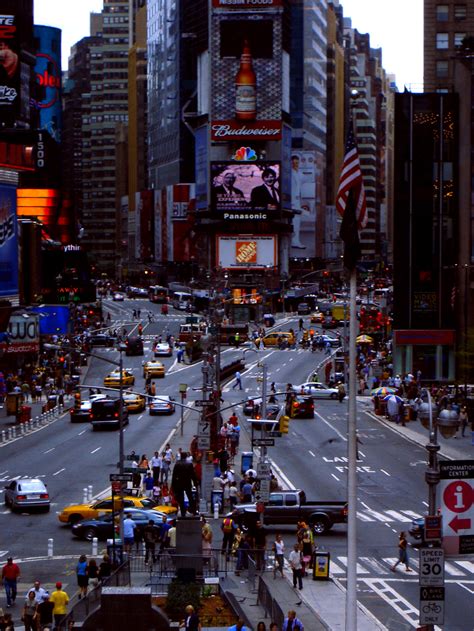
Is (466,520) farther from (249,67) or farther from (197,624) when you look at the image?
(249,67)

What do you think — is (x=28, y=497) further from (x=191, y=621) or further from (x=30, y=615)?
(x=191, y=621)

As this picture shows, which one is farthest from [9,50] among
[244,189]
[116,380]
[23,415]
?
[244,189]

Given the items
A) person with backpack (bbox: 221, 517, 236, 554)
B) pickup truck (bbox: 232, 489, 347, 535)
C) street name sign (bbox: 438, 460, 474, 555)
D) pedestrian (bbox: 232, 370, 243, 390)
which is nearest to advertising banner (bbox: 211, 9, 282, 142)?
pedestrian (bbox: 232, 370, 243, 390)

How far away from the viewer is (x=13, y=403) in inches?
3270

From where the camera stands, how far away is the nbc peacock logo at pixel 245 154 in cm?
18038

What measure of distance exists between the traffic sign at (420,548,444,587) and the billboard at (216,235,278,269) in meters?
153

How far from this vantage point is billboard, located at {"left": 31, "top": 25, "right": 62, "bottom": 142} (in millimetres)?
154125

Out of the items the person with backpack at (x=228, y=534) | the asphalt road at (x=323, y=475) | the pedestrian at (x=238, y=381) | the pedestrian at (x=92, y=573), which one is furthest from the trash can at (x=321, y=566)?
the pedestrian at (x=238, y=381)

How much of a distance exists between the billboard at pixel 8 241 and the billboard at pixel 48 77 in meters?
66.8

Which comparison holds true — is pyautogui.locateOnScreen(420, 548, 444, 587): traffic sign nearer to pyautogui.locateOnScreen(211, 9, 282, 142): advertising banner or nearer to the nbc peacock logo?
the nbc peacock logo

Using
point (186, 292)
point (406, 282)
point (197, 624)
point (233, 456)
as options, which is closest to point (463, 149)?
point (406, 282)

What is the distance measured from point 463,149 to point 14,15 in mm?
30809

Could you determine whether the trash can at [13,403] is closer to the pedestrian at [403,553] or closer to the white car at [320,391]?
the white car at [320,391]

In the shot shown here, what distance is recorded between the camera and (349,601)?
2519 cm
